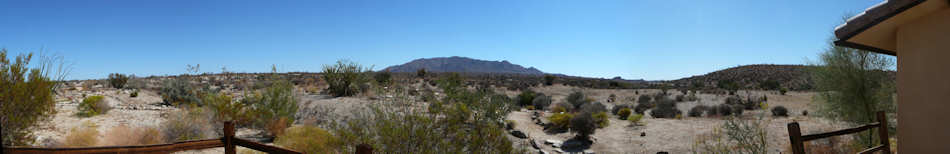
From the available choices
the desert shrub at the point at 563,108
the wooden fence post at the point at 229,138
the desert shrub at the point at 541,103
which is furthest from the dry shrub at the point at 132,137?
the desert shrub at the point at 541,103

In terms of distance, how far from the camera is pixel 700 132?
543 inches

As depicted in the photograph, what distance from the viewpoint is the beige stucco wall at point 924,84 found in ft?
11.9

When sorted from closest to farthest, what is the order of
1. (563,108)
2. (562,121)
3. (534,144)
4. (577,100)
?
(534,144) < (562,121) < (563,108) < (577,100)

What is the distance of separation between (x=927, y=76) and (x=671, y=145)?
8.82 m

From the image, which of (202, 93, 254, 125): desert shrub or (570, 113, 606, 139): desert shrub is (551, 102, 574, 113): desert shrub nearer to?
(570, 113, 606, 139): desert shrub

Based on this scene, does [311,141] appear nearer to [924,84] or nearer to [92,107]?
[924,84]

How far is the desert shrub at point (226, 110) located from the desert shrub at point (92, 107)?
3702 millimetres

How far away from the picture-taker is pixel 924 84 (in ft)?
12.5

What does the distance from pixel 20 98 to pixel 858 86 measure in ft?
50.8

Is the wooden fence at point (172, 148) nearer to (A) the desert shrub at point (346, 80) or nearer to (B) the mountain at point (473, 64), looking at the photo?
(A) the desert shrub at point (346, 80)

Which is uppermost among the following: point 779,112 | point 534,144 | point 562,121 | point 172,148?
point 172,148

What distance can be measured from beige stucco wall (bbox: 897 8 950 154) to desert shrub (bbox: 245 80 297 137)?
34.1 feet

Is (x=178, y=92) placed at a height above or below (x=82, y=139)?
above

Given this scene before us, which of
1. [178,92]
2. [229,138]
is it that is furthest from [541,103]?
[229,138]
